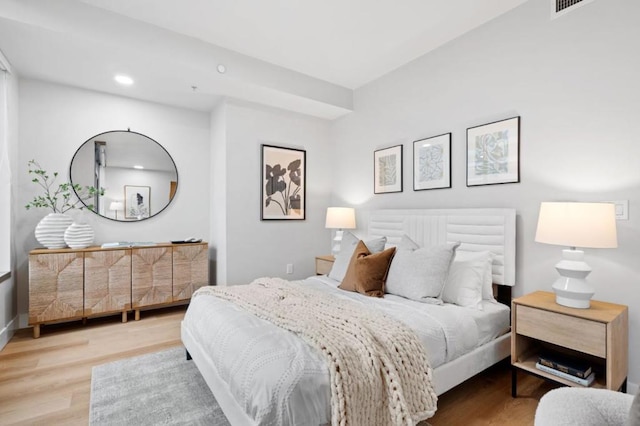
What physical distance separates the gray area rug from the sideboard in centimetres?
102

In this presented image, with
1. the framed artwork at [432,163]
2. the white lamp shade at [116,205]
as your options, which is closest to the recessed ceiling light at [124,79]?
the white lamp shade at [116,205]

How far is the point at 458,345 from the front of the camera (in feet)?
6.25

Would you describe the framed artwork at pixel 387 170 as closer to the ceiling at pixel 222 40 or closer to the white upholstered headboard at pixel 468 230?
the white upholstered headboard at pixel 468 230

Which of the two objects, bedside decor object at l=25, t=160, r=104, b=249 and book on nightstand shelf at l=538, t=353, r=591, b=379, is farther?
bedside decor object at l=25, t=160, r=104, b=249

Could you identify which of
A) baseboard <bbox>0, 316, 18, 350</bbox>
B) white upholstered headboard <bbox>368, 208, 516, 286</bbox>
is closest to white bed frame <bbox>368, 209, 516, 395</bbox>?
white upholstered headboard <bbox>368, 208, 516, 286</bbox>

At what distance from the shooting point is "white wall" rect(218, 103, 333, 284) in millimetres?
3793

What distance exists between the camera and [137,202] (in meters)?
3.83

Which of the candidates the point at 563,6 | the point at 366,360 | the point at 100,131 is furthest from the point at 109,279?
the point at 563,6

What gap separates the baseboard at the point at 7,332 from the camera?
2746 millimetres

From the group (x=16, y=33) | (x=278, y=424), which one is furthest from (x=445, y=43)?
(x=16, y=33)

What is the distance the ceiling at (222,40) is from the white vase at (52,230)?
4.81ft

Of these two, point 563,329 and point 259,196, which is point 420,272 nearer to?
point 563,329

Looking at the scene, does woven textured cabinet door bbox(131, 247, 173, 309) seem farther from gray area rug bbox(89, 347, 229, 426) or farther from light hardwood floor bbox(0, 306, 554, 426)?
gray area rug bbox(89, 347, 229, 426)

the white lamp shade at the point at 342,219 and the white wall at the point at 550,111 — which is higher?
the white wall at the point at 550,111
